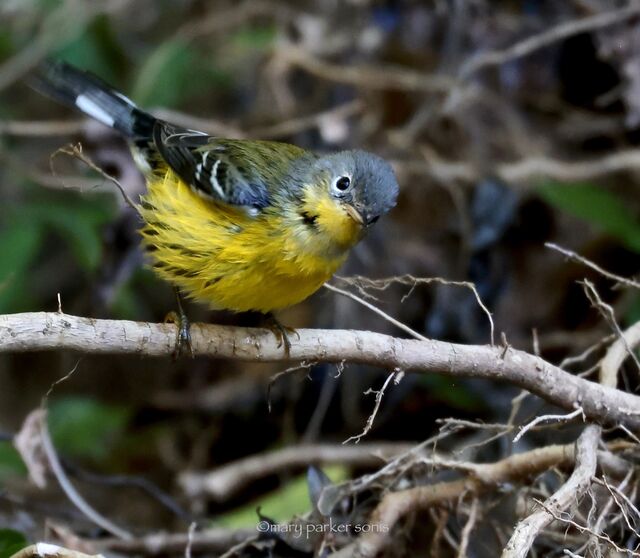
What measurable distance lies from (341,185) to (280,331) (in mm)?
570

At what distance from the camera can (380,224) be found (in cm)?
463

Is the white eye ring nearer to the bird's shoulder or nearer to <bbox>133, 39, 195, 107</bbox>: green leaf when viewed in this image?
the bird's shoulder

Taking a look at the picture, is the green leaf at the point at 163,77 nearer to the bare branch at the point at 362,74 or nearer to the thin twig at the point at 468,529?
the bare branch at the point at 362,74

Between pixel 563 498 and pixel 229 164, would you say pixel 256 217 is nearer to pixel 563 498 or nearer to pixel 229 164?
pixel 229 164

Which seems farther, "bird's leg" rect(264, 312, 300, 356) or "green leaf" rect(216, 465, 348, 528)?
"green leaf" rect(216, 465, 348, 528)

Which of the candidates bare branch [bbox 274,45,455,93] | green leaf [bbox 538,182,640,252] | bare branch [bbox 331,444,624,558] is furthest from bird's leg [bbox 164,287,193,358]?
bare branch [bbox 274,45,455,93]

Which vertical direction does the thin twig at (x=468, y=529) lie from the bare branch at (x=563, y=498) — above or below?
below

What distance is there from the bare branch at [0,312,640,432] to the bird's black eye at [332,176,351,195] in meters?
0.60

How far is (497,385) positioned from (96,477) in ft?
6.66

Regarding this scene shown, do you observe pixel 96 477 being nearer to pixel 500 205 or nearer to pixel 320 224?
pixel 320 224

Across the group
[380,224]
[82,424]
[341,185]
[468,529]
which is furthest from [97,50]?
[468,529]

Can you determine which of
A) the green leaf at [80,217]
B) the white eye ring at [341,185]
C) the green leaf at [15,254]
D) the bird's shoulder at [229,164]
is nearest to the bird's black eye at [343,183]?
the white eye ring at [341,185]

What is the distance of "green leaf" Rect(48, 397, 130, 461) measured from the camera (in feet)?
14.7

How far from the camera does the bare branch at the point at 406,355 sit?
231cm
